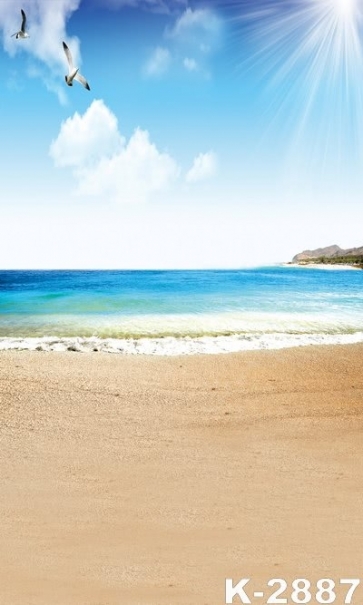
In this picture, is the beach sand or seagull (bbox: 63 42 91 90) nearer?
the beach sand

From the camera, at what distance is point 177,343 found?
42.5 feet

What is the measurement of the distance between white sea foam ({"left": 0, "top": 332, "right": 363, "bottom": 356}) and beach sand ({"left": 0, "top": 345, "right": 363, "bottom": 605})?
3.06m

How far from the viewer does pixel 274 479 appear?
4879mm

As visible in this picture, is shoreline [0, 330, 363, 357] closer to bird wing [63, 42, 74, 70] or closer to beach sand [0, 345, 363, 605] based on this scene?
beach sand [0, 345, 363, 605]

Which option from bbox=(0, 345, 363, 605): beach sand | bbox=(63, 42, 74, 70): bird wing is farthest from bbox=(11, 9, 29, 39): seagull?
bbox=(0, 345, 363, 605): beach sand

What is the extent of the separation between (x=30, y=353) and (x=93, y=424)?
5445 millimetres

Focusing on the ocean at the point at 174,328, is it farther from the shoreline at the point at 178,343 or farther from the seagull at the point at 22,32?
the seagull at the point at 22,32

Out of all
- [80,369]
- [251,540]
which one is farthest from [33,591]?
[80,369]

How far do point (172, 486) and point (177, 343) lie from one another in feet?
27.1

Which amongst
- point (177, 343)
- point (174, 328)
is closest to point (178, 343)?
point (177, 343)

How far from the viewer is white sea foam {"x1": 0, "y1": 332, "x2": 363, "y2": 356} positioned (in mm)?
11984

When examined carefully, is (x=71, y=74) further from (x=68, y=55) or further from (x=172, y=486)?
(x=172, y=486)

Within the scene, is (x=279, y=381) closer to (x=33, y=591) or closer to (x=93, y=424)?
(x=93, y=424)

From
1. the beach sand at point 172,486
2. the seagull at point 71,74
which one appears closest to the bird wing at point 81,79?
the seagull at point 71,74
